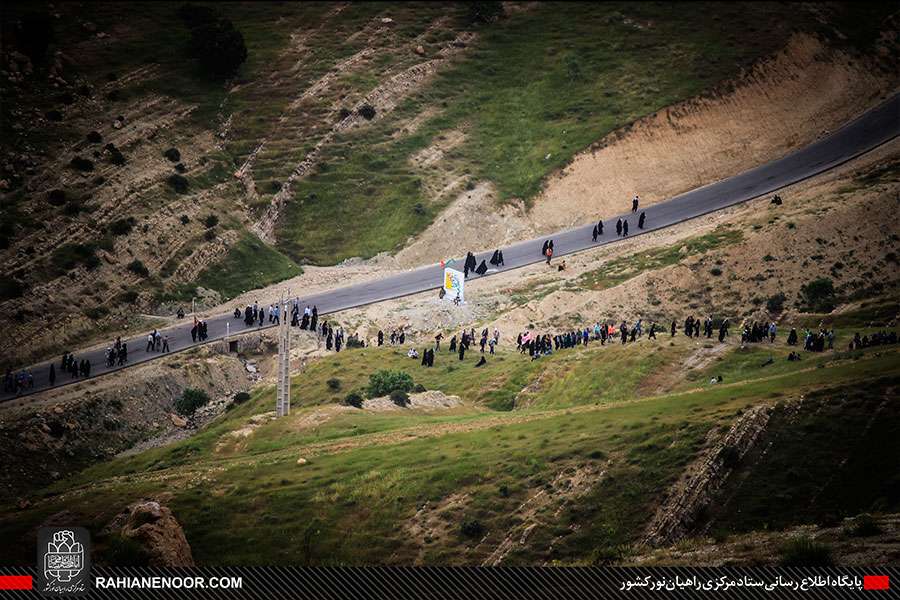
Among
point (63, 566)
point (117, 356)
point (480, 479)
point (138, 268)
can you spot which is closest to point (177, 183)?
point (138, 268)

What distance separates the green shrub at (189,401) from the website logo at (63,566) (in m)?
43.1

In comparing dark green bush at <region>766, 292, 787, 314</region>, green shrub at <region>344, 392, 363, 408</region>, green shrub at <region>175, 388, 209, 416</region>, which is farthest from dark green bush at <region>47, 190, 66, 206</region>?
dark green bush at <region>766, 292, 787, 314</region>

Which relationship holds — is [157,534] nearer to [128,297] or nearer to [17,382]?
[17,382]

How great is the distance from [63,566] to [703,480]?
97.6 ft

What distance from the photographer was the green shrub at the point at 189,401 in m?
106

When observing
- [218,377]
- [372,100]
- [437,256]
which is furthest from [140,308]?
[372,100]

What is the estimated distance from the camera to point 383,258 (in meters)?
132

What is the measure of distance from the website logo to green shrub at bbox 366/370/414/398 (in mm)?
39449

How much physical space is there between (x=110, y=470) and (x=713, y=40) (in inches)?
2853

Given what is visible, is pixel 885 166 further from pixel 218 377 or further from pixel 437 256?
pixel 218 377

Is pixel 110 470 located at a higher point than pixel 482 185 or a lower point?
lower

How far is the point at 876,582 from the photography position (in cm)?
5794

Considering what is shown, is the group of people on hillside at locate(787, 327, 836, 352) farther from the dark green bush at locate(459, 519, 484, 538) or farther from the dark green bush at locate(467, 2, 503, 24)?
the dark green bush at locate(467, 2, 503, 24)

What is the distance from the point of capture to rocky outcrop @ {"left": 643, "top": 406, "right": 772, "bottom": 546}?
74.6 meters
